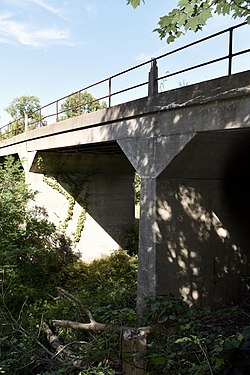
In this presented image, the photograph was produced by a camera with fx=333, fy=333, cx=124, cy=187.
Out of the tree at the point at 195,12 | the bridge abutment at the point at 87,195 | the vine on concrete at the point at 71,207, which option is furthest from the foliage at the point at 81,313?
the tree at the point at 195,12

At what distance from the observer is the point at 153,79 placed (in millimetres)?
6516

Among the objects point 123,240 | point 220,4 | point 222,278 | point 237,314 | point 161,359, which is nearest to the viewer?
point 220,4

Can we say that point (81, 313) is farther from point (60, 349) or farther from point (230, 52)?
point (230, 52)

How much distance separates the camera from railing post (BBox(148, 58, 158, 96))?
255 inches

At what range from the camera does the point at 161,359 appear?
3777 millimetres

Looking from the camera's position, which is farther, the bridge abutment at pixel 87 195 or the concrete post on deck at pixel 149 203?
the bridge abutment at pixel 87 195

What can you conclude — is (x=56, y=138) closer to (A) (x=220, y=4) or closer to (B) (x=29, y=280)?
(B) (x=29, y=280)

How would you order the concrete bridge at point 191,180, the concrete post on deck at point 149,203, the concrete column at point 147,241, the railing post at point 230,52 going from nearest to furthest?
the railing post at point 230,52
the concrete bridge at point 191,180
the concrete post on deck at point 149,203
the concrete column at point 147,241

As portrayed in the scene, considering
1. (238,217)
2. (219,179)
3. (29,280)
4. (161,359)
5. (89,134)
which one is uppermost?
(89,134)

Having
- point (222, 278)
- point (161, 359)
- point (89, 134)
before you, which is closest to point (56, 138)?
point (89, 134)

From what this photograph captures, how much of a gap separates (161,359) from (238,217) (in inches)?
180

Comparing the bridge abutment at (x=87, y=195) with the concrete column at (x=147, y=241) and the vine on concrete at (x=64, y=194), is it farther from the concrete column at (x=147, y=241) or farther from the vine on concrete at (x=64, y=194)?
the concrete column at (x=147, y=241)

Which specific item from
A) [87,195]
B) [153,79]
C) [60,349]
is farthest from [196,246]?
[87,195]

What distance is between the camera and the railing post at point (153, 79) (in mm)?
6465
